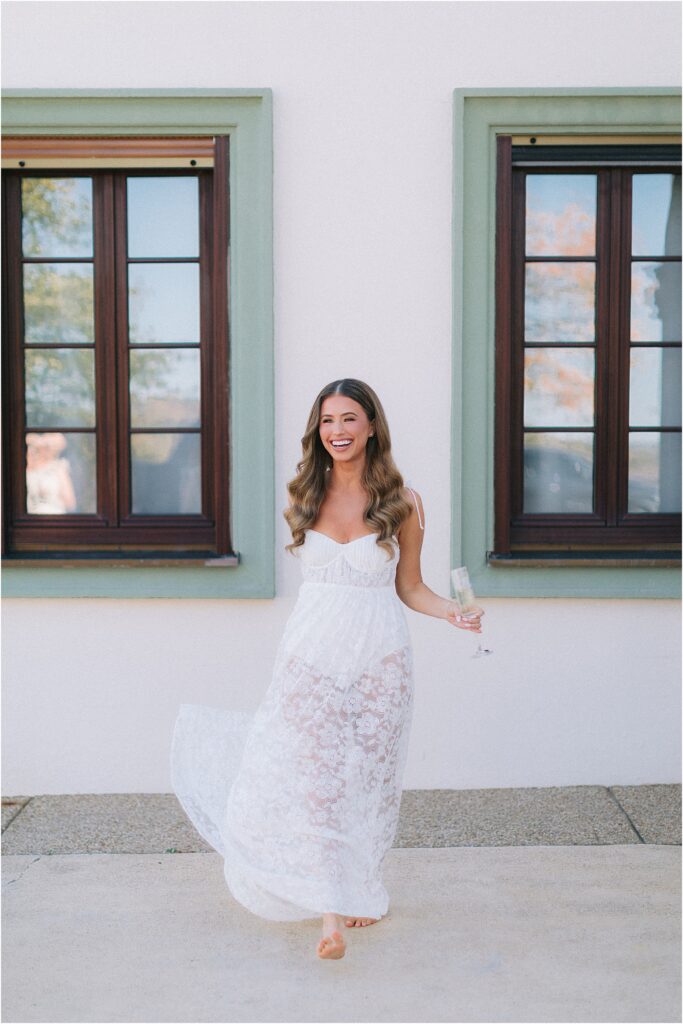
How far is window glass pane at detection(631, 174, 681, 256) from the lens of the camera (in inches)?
181

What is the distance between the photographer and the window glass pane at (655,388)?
4.69 m

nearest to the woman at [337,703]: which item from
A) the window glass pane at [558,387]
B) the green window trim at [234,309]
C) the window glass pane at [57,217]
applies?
the green window trim at [234,309]

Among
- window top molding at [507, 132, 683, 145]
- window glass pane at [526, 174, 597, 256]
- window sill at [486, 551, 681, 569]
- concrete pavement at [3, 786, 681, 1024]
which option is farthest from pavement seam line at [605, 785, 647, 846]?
window top molding at [507, 132, 683, 145]

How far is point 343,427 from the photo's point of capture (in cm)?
320

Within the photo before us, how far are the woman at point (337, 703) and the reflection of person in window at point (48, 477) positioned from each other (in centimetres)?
180

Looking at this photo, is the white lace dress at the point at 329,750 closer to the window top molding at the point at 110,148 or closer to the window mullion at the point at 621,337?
the window mullion at the point at 621,337

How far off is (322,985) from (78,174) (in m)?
3.60

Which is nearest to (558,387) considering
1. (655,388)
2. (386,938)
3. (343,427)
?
(655,388)

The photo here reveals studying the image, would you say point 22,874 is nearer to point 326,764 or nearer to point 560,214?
point 326,764

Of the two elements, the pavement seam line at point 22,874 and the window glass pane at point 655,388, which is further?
the window glass pane at point 655,388

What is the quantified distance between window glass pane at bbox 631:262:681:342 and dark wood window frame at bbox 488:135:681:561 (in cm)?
7

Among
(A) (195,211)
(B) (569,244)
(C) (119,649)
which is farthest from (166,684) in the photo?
(B) (569,244)

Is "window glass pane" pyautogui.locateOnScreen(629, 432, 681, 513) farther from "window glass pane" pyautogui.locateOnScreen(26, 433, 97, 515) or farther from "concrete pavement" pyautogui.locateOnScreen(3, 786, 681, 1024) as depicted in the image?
"window glass pane" pyautogui.locateOnScreen(26, 433, 97, 515)

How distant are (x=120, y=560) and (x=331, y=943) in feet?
7.09
